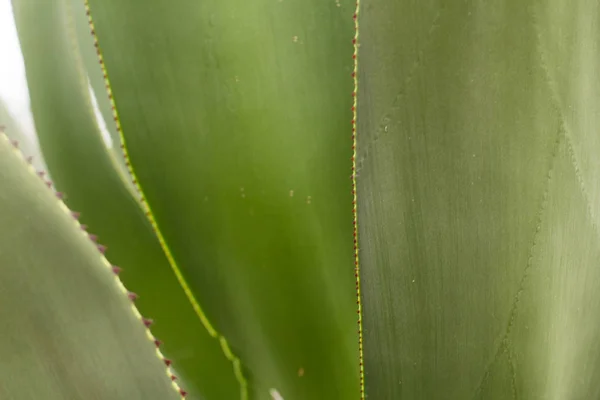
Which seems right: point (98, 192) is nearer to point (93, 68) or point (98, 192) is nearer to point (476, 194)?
point (93, 68)

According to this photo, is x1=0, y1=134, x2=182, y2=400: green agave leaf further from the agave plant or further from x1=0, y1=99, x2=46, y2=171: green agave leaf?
x1=0, y1=99, x2=46, y2=171: green agave leaf

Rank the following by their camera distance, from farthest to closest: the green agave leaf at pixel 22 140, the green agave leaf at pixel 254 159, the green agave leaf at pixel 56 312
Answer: the green agave leaf at pixel 22 140 < the green agave leaf at pixel 254 159 < the green agave leaf at pixel 56 312

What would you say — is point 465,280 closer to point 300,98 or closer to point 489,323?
point 489,323

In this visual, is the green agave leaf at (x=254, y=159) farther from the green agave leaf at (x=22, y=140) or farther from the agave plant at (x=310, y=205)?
the green agave leaf at (x=22, y=140)

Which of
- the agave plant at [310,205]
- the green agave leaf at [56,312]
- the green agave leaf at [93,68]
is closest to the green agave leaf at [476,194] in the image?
the agave plant at [310,205]

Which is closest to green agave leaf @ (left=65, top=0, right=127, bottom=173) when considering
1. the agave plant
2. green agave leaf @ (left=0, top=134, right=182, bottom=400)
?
the agave plant

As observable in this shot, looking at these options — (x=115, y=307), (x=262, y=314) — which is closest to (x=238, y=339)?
(x=262, y=314)
